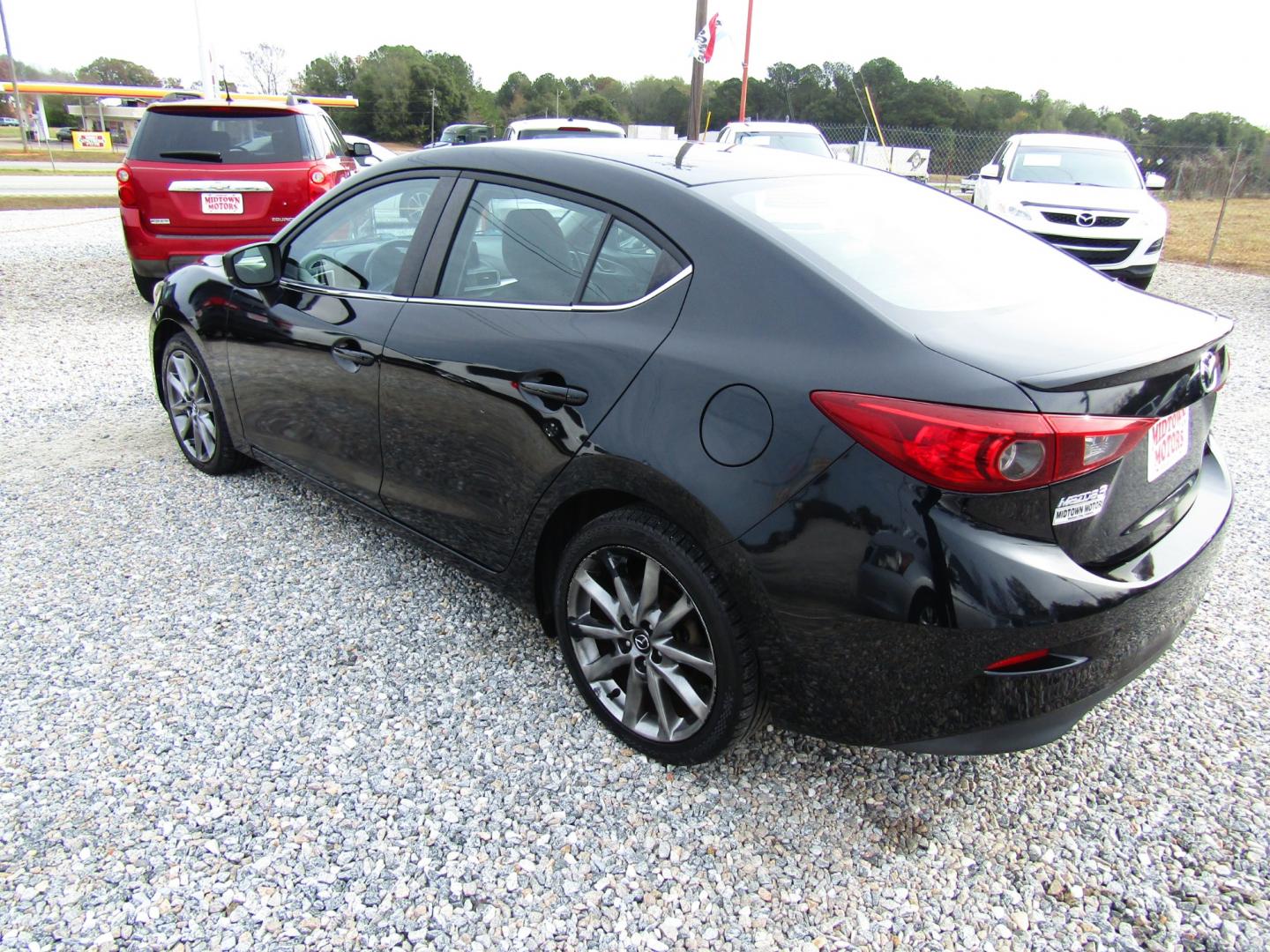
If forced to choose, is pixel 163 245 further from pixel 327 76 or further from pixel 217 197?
pixel 327 76

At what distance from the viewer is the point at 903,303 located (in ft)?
6.97

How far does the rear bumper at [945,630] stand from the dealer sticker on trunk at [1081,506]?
70 millimetres

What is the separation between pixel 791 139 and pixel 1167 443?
13.7m

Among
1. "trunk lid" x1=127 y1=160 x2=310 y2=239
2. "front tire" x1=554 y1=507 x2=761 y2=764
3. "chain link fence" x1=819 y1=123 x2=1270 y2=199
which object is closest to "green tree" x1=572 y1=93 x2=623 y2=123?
"chain link fence" x1=819 y1=123 x2=1270 y2=199

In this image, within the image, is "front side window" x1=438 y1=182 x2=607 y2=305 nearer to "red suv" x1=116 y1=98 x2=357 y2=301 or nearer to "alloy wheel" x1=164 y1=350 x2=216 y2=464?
"alloy wheel" x1=164 y1=350 x2=216 y2=464

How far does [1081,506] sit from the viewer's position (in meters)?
1.90

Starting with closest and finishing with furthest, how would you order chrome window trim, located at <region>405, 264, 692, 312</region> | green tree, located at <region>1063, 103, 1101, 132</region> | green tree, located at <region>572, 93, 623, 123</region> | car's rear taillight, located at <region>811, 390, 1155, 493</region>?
1. car's rear taillight, located at <region>811, 390, 1155, 493</region>
2. chrome window trim, located at <region>405, 264, 692, 312</region>
3. green tree, located at <region>1063, 103, 1101, 132</region>
4. green tree, located at <region>572, 93, 623, 123</region>

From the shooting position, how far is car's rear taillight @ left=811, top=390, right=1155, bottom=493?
1.79 m

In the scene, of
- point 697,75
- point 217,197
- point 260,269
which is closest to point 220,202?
point 217,197

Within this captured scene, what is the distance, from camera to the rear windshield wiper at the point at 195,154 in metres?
7.48

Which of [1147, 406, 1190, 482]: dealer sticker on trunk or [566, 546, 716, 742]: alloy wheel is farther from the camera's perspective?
[566, 546, 716, 742]: alloy wheel

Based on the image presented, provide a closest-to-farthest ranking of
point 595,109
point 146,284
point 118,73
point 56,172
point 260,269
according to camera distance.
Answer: point 260,269 < point 146,284 < point 56,172 < point 595,109 < point 118,73

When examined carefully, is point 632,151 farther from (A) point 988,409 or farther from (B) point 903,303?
(A) point 988,409

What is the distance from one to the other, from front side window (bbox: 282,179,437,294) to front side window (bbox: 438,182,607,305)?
29cm
